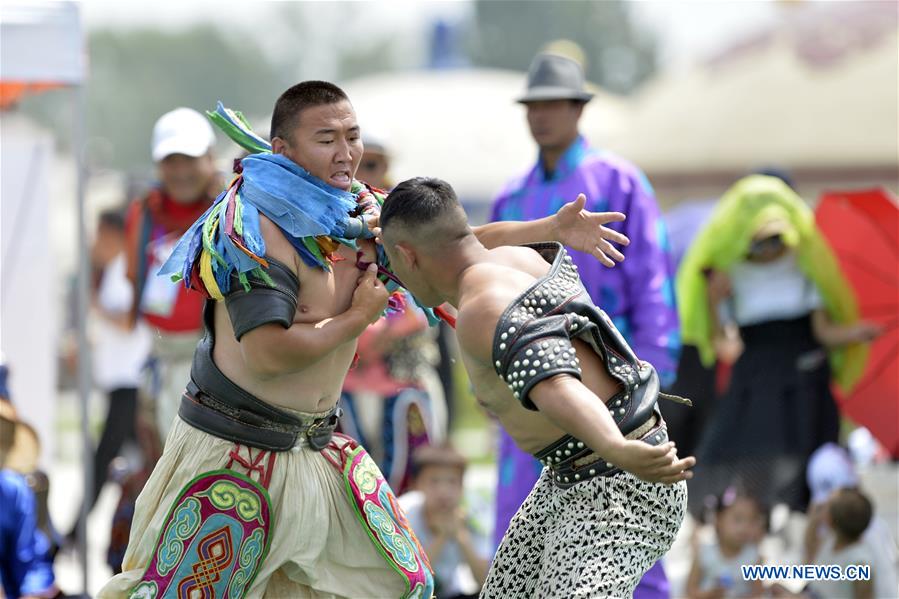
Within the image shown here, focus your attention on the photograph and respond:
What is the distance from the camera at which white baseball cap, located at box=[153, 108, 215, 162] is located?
23.6 ft

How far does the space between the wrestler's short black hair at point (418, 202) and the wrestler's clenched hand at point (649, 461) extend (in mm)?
763

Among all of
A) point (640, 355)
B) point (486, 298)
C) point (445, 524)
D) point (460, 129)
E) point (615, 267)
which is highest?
point (486, 298)

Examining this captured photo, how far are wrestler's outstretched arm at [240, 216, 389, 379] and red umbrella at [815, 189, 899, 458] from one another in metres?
4.14

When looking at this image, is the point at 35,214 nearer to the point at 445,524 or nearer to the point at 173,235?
the point at 173,235

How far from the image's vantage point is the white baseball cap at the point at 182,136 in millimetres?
7180

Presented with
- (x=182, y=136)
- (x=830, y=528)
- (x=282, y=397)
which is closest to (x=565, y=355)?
(x=282, y=397)

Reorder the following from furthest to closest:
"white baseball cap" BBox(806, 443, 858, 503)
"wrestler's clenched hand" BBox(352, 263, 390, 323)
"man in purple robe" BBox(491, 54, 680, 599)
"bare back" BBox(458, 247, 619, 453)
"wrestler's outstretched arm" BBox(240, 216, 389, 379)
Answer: "white baseball cap" BBox(806, 443, 858, 503)
"man in purple robe" BBox(491, 54, 680, 599)
"wrestler's clenched hand" BBox(352, 263, 390, 323)
"wrestler's outstretched arm" BBox(240, 216, 389, 379)
"bare back" BBox(458, 247, 619, 453)

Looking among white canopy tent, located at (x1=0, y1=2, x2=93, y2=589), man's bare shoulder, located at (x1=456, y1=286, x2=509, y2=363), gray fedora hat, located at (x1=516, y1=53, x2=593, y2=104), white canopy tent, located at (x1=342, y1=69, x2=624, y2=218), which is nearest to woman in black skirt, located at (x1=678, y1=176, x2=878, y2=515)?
gray fedora hat, located at (x1=516, y1=53, x2=593, y2=104)

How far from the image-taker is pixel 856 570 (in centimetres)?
652

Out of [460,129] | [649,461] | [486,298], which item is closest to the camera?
[649,461]

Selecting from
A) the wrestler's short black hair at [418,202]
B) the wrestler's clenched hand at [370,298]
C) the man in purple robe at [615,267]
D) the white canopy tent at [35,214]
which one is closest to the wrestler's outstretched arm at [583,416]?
the wrestler's short black hair at [418,202]

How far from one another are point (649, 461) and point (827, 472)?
4168 millimetres

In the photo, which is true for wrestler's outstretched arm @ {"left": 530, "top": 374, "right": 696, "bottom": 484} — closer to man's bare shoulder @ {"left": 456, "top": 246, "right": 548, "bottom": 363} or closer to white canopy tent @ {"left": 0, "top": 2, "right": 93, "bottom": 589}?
man's bare shoulder @ {"left": 456, "top": 246, "right": 548, "bottom": 363}

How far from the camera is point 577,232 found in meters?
4.57
